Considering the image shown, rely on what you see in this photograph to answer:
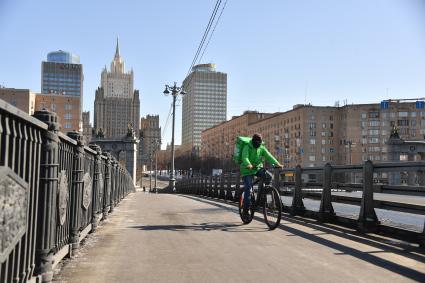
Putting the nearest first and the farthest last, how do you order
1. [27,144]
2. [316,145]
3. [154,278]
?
[27,144] → [154,278] → [316,145]

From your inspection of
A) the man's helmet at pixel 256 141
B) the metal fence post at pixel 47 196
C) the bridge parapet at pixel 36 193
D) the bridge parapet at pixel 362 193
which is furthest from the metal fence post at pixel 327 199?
the metal fence post at pixel 47 196

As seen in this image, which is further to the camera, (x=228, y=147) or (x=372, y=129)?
(x=228, y=147)

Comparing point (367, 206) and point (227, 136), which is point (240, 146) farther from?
point (227, 136)

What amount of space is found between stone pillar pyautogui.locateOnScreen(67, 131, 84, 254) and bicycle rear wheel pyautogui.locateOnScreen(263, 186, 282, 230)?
3615 mm

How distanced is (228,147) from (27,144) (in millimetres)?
148628

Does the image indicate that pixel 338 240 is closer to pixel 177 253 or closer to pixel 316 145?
pixel 177 253

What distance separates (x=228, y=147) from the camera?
152 m

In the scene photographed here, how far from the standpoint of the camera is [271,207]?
890 centimetres

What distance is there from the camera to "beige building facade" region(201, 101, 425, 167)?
128750mm

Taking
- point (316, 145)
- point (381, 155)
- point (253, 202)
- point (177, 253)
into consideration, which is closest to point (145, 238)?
point (177, 253)

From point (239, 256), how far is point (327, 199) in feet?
13.6

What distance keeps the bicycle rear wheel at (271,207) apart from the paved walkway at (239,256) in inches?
8.3

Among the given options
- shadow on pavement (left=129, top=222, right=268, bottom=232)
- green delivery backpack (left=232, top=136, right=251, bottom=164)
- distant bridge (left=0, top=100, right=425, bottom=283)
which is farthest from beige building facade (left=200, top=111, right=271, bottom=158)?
distant bridge (left=0, top=100, right=425, bottom=283)

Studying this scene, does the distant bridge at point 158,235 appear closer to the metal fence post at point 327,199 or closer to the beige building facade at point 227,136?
the metal fence post at point 327,199
